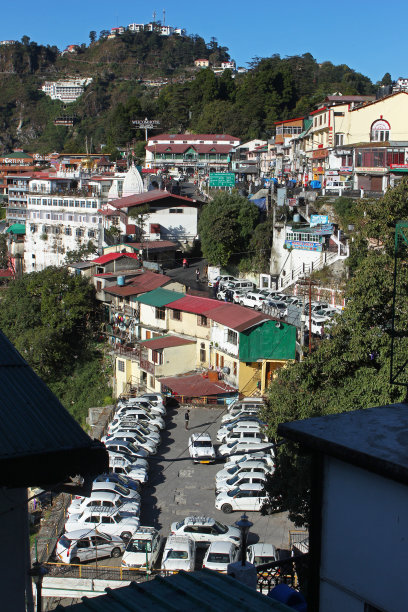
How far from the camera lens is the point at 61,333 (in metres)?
26.7

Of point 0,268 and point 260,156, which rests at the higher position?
point 260,156

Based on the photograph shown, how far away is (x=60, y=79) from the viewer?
118 m

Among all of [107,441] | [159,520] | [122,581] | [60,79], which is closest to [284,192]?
[107,441]

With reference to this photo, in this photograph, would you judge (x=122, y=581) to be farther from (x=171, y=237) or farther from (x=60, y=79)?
A: (x=60, y=79)

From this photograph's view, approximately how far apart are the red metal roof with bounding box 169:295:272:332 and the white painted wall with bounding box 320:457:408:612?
1594cm

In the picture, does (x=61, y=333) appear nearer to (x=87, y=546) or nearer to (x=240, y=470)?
(x=240, y=470)

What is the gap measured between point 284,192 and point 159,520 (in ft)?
65.3

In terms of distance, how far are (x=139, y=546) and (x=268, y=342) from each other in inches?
361

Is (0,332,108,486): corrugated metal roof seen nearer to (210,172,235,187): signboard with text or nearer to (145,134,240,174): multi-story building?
(210,172,235,187): signboard with text

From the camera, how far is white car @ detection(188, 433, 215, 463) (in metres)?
16.2

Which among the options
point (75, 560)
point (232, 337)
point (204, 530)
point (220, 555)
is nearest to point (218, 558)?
point (220, 555)

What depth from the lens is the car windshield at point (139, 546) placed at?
11617 mm

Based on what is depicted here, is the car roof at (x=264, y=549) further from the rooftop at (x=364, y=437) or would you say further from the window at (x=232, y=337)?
the window at (x=232, y=337)

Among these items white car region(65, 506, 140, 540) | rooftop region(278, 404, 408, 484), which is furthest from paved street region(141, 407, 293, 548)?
rooftop region(278, 404, 408, 484)
